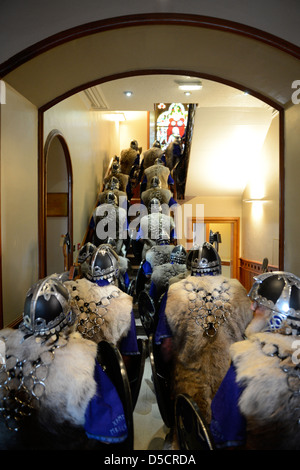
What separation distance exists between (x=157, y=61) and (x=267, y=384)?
2666mm

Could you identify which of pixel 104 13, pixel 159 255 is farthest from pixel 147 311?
pixel 104 13

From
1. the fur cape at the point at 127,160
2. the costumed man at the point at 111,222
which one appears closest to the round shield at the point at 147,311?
the costumed man at the point at 111,222

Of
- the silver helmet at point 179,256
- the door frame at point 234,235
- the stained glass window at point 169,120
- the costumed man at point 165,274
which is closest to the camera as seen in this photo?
the costumed man at point 165,274

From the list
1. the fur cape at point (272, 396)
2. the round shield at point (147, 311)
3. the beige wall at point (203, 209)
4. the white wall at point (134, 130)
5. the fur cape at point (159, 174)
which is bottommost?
the round shield at point (147, 311)

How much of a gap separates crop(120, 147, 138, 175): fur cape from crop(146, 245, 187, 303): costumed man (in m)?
5.45

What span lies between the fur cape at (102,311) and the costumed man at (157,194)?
15.3ft

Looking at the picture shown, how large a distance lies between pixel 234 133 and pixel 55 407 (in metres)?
6.35

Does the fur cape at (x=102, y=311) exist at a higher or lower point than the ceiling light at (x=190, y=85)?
lower

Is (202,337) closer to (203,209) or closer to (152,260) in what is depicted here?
(152,260)

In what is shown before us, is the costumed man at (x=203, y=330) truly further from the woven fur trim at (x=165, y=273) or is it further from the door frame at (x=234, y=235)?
the door frame at (x=234, y=235)

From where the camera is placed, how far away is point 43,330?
1.34 m

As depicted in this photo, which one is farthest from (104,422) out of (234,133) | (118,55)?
(234,133)

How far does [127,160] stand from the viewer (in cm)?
891

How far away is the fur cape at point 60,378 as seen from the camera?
1199mm
